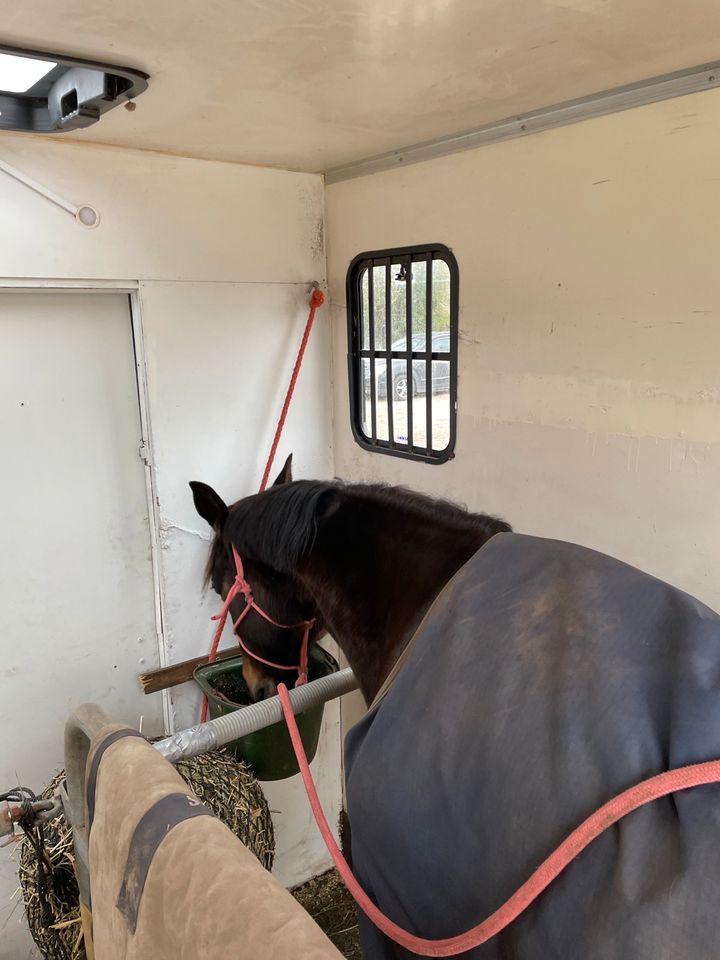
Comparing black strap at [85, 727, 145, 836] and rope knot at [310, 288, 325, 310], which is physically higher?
rope knot at [310, 288, 325, 310]

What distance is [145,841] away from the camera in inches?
21.7

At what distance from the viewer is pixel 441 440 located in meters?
1.75

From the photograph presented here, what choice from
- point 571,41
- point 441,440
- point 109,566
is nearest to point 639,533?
point 441,440

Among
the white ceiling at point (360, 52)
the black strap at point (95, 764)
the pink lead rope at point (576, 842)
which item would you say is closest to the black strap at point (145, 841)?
the black strap at point (95, 764)

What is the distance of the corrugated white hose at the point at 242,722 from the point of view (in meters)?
1.07

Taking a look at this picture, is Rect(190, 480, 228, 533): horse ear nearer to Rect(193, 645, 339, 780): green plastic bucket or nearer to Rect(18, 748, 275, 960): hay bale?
Rect(193, 645, 339, 780): green plastic bucket

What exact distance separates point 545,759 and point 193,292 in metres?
1.52

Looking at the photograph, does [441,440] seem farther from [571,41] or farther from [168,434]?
[571,41]

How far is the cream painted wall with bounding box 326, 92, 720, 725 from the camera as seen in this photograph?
111 centimetres

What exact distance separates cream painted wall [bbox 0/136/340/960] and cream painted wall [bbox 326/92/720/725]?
16.0 inches

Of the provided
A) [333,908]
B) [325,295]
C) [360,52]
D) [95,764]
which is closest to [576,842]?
[95,764]

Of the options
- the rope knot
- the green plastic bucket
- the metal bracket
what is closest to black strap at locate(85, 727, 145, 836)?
the green plastic bucket

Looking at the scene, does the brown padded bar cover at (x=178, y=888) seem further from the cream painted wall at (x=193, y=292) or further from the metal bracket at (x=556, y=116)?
the metal bracket at (x=556, y=116)

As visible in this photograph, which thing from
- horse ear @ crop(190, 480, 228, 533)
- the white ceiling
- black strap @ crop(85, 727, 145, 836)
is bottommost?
black strap @ crop(85, 727, 145, 836)
